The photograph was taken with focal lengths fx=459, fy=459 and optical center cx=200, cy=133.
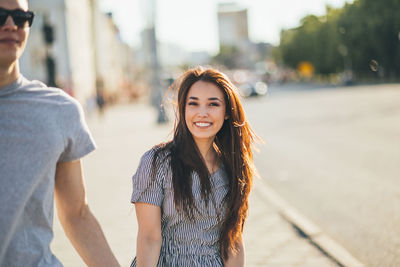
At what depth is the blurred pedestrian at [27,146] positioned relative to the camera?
1.58 m

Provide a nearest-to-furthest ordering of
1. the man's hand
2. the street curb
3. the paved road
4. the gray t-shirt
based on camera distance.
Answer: the gray t-shirt, the man's hand, the street curb, the paved road

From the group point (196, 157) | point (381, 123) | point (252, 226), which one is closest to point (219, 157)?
point (196, 157)

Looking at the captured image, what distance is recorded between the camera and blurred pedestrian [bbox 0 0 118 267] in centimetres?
158

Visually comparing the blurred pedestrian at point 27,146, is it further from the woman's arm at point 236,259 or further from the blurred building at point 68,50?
the blurred building at point 68,50

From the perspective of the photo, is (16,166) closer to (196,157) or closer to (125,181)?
Result: (196,157)

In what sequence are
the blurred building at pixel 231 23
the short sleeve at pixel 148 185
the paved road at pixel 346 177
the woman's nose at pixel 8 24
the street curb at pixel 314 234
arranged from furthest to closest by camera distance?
the blurred building at pixel 231 23
the paved road at pixel 346 177
the street curb at pixel 314 234
the short sleeve at pixel 148 185
the woman's nose at pixel 8 24

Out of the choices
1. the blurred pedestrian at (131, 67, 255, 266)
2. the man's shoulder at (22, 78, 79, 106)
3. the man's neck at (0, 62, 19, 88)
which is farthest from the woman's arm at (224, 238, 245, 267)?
the man's neck at (0, 62, 19, 88)

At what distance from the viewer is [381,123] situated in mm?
15492

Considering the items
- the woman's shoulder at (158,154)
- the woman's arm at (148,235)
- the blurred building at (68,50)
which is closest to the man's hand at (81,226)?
the woman's arm at (148,235)

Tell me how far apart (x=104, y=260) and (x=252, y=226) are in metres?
3.55

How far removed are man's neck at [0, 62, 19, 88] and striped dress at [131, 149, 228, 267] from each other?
0.84m

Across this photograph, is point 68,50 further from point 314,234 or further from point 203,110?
point 203,110

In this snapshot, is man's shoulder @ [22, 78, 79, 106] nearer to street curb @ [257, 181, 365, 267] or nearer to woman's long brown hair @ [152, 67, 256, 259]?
woman's long brown hair @ [152, 67, 256, 259]

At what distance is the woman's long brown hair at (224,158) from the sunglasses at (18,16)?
914 mm
